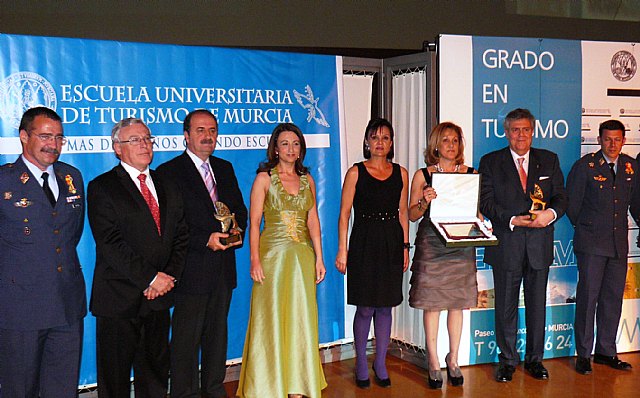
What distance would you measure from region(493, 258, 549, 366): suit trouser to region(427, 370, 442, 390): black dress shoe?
1.65 feet

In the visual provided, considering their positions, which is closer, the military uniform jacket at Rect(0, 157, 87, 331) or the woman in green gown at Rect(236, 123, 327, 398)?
the military uniform jacket at Rect(0, 157, 87, 331)

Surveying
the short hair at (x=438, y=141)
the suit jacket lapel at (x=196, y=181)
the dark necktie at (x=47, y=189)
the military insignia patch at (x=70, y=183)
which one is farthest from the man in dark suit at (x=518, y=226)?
the dark necktie at (x=47, y=189)

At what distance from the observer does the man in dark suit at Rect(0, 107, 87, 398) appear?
3256mm

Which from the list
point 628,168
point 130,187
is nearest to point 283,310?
point 130,187

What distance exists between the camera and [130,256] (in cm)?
334

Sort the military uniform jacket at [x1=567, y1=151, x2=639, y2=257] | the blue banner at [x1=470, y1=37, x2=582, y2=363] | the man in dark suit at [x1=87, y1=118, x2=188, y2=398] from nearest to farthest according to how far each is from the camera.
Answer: the man in dark suit at [x1=87, y1=118, x2=188, y2=398] → the military uniform jacket at [x1=567, y1=151, x2=639, y2=257] → the blue banner at [x1=470, y1=37, x2=582, y2=363]

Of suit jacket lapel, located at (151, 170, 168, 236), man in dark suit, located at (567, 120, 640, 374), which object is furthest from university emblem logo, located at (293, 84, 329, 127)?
man in dark suit, located at (567, 120, 640, 374)

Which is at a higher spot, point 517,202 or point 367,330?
point 517,202

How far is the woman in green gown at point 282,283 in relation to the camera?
399 cm

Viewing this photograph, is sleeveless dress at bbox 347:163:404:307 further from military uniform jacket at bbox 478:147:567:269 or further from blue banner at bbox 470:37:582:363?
blue banner at bbox 470:37:582:363

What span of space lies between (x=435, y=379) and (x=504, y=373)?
0.52m

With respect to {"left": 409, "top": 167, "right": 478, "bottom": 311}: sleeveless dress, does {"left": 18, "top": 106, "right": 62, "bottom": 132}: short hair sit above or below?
above

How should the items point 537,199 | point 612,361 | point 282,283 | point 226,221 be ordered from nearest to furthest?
1. point 226,221
2. point 282,283
3. point 537,199
4. point 612,361

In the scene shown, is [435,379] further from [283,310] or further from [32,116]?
[32,116]
